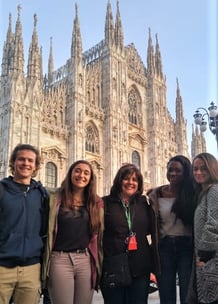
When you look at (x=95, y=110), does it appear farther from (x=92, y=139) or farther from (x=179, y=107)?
(x=179, y=107)

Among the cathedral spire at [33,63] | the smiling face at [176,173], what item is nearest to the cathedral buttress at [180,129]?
the cathedral spire at [33,63]

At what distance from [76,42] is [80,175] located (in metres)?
20.5

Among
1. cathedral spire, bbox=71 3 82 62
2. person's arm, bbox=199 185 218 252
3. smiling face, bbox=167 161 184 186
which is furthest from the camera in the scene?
cathedral spire, bbox=71 3 82 62

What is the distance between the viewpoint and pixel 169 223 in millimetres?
3703

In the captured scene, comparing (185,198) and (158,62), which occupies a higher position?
(158,62)

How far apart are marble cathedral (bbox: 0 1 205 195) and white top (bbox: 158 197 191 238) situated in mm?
14191

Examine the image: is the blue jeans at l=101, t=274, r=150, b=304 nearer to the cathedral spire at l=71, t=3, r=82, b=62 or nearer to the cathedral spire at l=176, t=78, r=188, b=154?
the cathedral spire at l=71, t=3, r=82, b=62

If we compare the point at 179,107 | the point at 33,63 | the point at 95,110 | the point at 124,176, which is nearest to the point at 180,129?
the point at 179,107

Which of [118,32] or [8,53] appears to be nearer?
[8,53]

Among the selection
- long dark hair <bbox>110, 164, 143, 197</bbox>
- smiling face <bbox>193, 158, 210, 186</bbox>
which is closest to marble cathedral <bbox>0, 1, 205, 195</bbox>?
long dark hair <bbox>110, 164, 143, 197</bbox>

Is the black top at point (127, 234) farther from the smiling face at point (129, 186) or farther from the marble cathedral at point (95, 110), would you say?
the marble cathedral at point (95, 110)

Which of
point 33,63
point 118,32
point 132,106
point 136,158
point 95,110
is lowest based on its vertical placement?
point 136,158

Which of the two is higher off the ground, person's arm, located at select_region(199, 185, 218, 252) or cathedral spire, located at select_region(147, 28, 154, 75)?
cathedral spire, located at select_region(147, 28, 154, 75)

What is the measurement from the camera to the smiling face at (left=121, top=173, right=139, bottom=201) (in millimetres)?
3555
